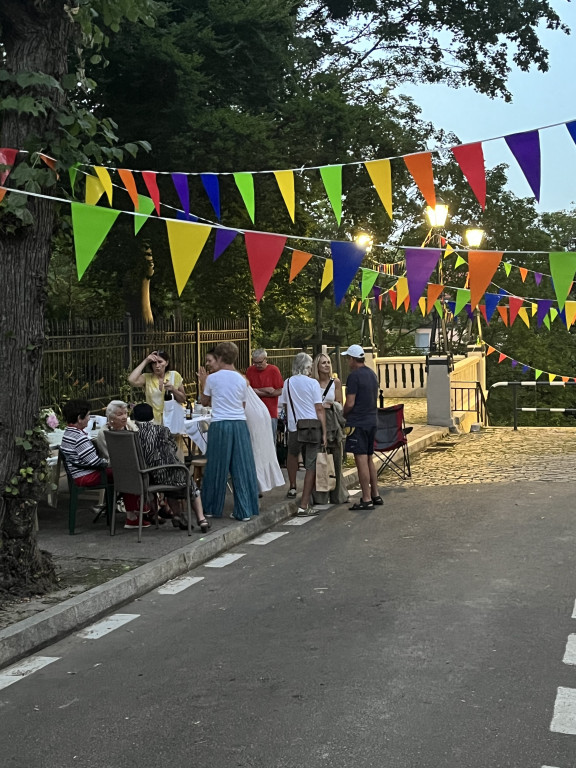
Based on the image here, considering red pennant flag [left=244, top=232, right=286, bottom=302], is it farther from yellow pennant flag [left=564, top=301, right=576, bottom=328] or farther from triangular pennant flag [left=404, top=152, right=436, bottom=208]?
yellow pennant flag [left=564, top=301, right=576, bottom=328]

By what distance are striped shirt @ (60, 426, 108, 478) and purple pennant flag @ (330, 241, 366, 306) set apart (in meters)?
2.74

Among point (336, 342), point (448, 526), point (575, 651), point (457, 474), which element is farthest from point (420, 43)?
point (575, 651)

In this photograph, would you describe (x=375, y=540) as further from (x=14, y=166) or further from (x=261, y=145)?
(x=261, y=145)

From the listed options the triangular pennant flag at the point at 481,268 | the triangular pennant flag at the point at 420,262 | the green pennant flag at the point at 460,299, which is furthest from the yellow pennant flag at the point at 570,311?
the triangular pennant flag at the point at 420,262

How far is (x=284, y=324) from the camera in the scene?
43312 millimetres

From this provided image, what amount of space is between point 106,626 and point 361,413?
4880 mm

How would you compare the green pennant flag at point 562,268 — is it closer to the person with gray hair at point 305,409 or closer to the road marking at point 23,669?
the person with gray hair at point 305,409

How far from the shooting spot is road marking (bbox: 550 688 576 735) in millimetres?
4152

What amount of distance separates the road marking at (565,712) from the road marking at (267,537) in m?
4.28

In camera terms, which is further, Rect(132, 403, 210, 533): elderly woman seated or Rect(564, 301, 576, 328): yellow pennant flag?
Rect(564, 301, 576, 328): yellow pennant flag

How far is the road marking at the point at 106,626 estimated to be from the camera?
19.3ft

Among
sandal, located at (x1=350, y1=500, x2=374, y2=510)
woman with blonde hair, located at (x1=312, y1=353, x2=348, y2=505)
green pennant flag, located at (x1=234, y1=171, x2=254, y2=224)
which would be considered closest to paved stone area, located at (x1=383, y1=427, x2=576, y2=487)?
woman with blonde hair, located at (x1=312, y1=353, x2=348, y2=505)

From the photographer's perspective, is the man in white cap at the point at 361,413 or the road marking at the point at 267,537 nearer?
the road marking at the point at 267,537

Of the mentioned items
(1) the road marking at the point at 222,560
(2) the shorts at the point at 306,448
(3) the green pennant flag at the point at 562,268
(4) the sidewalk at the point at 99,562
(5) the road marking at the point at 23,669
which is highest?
(3) the green pennant flag at the point at 562,268
